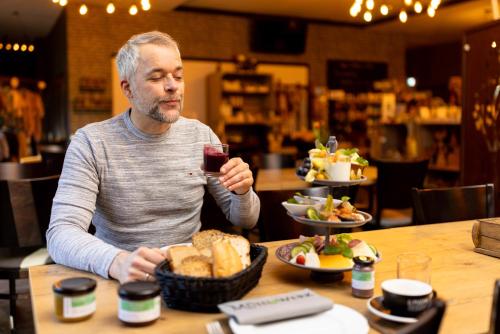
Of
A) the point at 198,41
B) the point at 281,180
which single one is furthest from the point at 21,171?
the point at 198,41

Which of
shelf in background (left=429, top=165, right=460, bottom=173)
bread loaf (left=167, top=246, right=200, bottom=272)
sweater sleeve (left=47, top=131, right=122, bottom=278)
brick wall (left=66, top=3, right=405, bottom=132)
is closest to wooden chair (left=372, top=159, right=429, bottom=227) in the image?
shelf in background (left=429, top=165, right=460, bottom=173)

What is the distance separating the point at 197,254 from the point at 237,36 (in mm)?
8988

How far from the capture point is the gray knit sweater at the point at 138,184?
190cm

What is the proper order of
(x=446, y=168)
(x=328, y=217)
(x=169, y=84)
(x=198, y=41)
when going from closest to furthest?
(x=328, y=217) → (x=169, y=84) → (x=446, y=168) → (x=198, y=41)

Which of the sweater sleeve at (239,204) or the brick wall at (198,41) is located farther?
the brick wall at (198,41)

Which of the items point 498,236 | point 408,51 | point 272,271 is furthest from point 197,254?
point 408,51

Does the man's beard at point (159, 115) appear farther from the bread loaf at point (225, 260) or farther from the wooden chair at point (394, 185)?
the wooden chair at point (394, 185)

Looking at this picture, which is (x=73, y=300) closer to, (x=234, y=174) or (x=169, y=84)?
(x=234, y=174)

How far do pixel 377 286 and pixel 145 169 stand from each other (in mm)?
959

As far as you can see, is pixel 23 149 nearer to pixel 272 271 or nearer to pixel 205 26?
pixel 205 26

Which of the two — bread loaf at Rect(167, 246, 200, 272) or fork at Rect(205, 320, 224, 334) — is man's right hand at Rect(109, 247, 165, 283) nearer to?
bread loaf at Rect(167, 246, 200, 272)

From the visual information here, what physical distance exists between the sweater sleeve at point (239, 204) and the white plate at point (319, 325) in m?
0.82

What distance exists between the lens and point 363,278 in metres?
1.38

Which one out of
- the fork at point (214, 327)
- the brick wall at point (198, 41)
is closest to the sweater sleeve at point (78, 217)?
the fork at point (214, 327)
